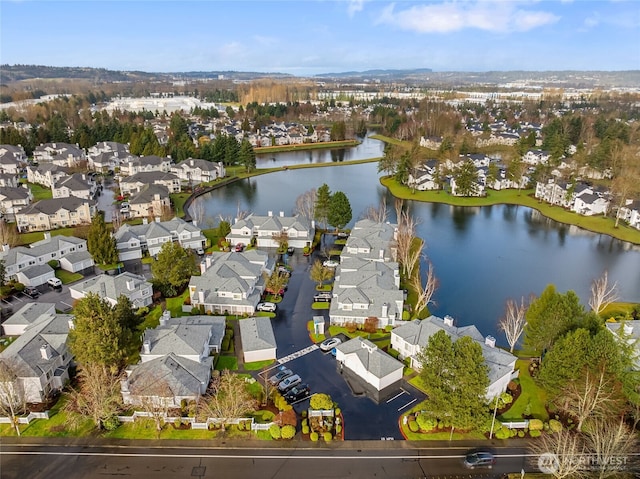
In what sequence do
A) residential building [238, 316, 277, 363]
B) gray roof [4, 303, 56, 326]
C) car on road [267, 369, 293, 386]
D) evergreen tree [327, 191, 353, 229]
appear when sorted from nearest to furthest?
car on road [267, 369, 293, 386], residential building [238, 316, 277, 363], gray roof [4, 303, 56, 326], evergreen tree [327, 191, 353, 229]

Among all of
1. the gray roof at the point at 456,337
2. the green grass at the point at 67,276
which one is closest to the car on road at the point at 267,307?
the gray roof at the point at 456,337

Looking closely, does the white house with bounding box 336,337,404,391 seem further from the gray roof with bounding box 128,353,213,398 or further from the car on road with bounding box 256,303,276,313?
the gray roof with bounding box 128,353,213,398

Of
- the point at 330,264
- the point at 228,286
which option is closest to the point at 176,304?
the point at 228,286

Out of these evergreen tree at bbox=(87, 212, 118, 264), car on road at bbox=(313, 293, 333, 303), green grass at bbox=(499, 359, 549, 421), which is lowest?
green grass at bbox=(499, 359, 549, 421)

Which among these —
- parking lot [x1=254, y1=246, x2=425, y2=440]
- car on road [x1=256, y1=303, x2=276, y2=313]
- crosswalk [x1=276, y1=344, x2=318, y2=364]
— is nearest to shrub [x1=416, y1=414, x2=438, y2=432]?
parking lot [x1=254, y1=246, x2=425, y2=440]

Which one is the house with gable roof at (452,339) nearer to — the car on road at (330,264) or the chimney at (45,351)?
the car on road at (330,264)
